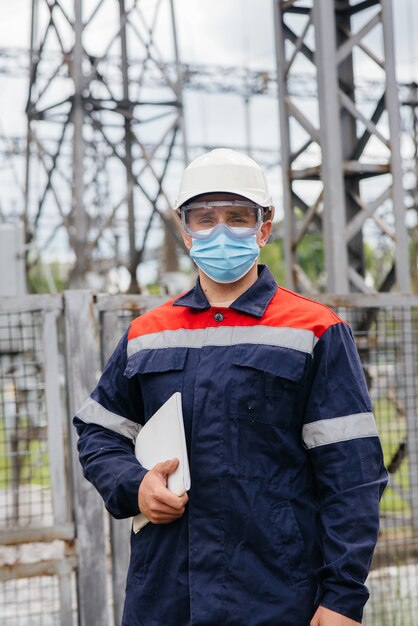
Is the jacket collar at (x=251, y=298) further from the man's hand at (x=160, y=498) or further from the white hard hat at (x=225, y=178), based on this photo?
the man's hand at (x=160, y=498)

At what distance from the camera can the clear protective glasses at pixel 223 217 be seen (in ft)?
8.21

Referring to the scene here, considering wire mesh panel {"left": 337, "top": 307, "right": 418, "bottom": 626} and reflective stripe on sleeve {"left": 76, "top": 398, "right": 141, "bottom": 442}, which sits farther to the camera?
wire mesh panel {"left": 337, "top": 307, "right": 418, "bottom": 626}

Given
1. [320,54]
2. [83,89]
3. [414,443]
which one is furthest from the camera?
[83,89]

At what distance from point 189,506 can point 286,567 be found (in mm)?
297

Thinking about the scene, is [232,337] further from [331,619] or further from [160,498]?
[331,619]

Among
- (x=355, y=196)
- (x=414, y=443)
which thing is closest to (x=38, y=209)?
(x=355, y=196)

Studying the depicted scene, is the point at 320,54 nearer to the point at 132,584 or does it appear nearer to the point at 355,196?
the point at 355,196

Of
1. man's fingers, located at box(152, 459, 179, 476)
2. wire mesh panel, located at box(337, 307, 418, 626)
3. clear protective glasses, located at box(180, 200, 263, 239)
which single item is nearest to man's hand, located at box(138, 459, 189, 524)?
man's fingers, located at box(152, 459, 179, 476)

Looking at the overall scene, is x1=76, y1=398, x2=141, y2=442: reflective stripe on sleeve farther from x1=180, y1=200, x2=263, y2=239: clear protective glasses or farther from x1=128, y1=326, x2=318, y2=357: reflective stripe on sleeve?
→ x1=180, y1=200, x2=263, y2=239: clear protective glasses

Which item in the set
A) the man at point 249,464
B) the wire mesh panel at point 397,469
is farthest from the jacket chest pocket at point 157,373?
the wire mesh panel at point 397,469

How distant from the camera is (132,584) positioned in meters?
2.44

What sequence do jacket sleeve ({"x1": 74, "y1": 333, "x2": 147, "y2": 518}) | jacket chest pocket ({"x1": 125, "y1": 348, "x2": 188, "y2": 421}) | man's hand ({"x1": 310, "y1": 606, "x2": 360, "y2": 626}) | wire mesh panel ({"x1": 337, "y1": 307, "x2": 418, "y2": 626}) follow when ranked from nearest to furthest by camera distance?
man's hand ({"x1": 310, "y1": 606, "x2": 360, "y2": 626}), jacket chest pocket ({"x1": 125, "y1": 348, "x2": 188, "y2": 421}), jacket sleeve ({"x1": 74, "y1": 333, "x2": 147, "y2": 518}), wire mesh panel ({"x1": 337, "y1": 307, "x2": 418, "y2": 626})

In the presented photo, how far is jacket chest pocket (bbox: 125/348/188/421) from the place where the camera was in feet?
7.93

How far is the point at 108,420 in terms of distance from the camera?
2623 mm
